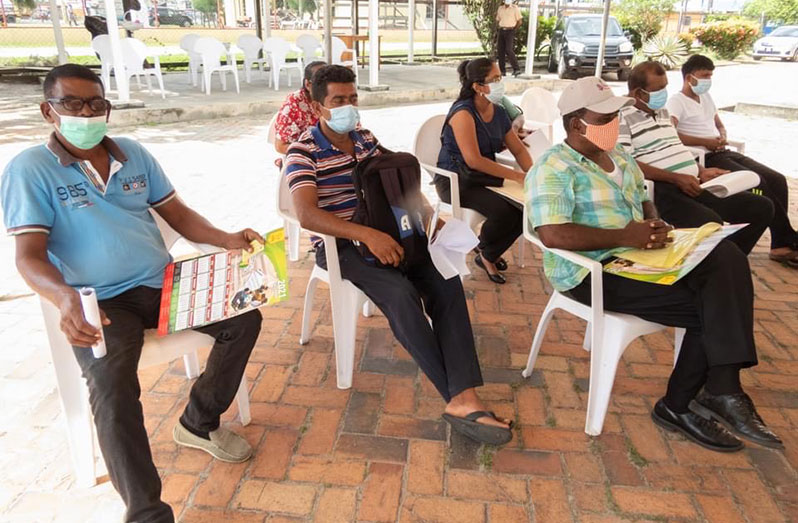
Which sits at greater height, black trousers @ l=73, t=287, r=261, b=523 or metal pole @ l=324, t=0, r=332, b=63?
metal pole @ l=324, t=0, r=332, b=63

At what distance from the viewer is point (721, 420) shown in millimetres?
2363

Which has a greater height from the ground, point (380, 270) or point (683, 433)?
point (380, 270)

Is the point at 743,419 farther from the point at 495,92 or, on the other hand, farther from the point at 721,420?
the point at 495,92

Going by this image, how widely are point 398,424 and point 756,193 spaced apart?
3021 mm

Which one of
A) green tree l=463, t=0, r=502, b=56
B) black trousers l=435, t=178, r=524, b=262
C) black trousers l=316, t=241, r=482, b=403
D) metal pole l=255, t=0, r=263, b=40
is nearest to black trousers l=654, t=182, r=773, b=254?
black trousers l=435, t=178, r=524, b=262

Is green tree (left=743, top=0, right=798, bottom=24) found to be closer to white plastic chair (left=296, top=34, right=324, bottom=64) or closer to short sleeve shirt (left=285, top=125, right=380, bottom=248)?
white plastic chair (left=296, top=34, right=324, bottom=64)

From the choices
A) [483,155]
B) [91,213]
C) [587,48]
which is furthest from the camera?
[587,48]

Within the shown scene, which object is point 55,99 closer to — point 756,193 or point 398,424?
point 398,424

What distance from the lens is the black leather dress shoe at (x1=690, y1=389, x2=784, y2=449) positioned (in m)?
2.22

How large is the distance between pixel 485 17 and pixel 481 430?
15253mm

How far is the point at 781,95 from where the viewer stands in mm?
11922

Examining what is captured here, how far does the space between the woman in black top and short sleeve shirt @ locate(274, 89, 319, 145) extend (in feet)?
3.00

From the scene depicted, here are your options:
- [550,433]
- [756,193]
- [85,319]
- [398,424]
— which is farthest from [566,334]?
[85,319]

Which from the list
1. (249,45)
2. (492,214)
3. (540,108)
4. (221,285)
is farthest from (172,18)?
(221,285)
